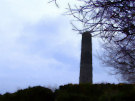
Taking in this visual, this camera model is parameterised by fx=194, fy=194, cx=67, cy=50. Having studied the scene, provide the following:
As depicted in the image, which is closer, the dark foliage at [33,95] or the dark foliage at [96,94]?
the dark foliage at [96,94]

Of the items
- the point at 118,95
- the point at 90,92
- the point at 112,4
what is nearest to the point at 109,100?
the point at 118,95

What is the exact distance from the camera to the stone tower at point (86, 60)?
954 cm

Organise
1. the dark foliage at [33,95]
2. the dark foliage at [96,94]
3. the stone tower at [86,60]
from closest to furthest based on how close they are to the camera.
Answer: the dark foliage at [96,94] → the dark foliage at [33,95] → the stone tower at [86,60]

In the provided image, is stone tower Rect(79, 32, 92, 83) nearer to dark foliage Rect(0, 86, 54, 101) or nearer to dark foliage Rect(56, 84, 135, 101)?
dark foliage Rect(0, 86, 54, 101)

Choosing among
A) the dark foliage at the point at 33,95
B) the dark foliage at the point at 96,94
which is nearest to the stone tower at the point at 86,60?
the dark foliage at the point at 33,95

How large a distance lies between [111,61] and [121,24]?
6.97 m

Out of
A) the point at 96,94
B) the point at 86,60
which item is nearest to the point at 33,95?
the point at 96,94

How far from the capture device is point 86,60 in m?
9.76

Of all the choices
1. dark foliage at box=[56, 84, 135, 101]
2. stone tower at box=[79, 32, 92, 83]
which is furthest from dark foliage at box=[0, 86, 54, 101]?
stone tower at box=[79, 32, 92, 83]

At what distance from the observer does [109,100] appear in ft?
7.12

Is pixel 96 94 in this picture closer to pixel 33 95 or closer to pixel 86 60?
pixel 33 95

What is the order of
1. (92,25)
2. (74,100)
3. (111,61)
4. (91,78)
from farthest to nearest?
(111,61) → (91,78) → (92,25) → (74,100)

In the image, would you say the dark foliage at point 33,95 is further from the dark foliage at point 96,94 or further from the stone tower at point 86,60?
the stone tower at point 86,60

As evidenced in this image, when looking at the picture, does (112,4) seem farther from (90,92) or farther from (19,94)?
(19,94)
